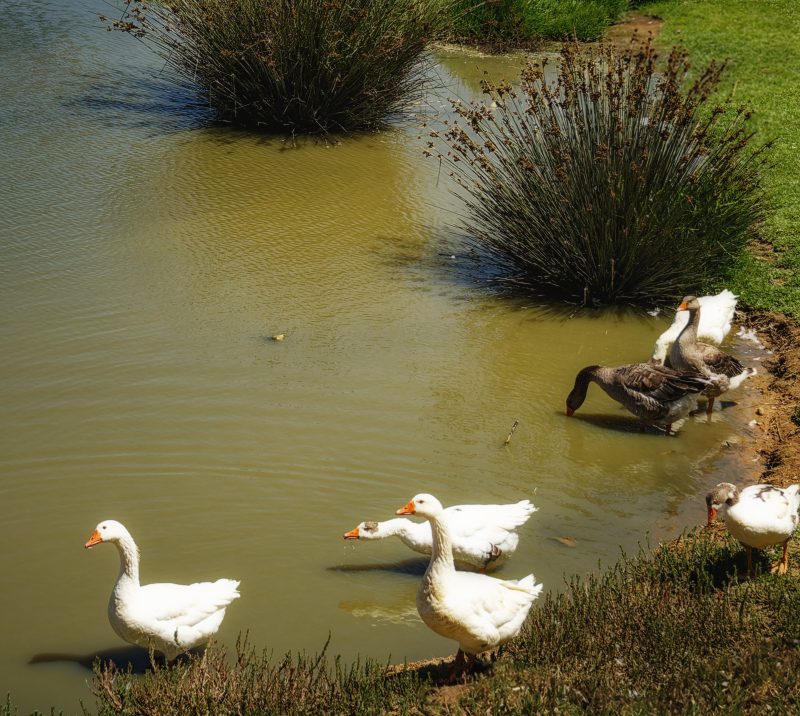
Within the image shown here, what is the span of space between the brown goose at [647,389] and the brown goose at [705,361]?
15cm

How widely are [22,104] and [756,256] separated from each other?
31.0 ft

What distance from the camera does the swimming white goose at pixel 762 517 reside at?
18.1ft

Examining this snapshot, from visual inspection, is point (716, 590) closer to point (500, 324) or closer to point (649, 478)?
point (649, 478)

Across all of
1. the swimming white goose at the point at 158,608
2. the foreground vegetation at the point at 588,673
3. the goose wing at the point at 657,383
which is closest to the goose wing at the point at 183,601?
the swimming white goose at the point at 158,608

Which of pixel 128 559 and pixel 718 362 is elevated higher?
pixel 718 362

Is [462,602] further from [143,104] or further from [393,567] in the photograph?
[143,104]

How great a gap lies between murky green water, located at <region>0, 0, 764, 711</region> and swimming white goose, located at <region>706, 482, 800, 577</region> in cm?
88

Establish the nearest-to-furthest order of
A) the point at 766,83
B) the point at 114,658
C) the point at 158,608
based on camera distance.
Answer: the point at 158,608, the point at 114,658, the point at 766,83

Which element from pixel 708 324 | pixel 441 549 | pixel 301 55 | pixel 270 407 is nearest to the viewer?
pixel 441 549

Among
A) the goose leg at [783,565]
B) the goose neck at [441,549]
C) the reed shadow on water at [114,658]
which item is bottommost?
the reed shadow on water at [114,658]

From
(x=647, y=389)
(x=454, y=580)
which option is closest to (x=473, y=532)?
(x=454, y=580)

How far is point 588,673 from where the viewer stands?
473cm

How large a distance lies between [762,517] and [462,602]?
1789 millimetres

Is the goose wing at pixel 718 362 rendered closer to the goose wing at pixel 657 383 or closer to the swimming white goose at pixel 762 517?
the goose wing at pixel 657 383
